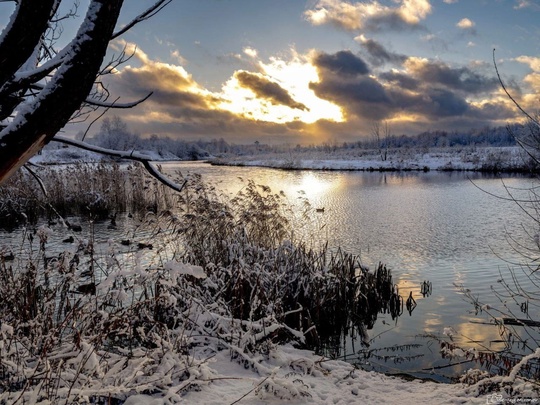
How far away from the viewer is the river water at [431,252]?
213 inches

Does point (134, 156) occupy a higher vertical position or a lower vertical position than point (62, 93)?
lower

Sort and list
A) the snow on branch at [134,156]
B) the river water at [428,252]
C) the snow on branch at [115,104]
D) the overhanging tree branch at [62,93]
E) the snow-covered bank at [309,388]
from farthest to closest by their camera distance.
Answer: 1. the river water at [428,252]
2. the snow-covered bank at [309,388]
3. the snow on branch at [115,104]
4. the snow on branch at [134,156]
5. the overhanging tree branch at [62,93]

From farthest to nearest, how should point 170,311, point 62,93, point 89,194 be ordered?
point 89,194, point 170,311, point 62,93

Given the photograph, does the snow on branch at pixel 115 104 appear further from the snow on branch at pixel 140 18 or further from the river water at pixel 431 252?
the river water at pixel 431 252

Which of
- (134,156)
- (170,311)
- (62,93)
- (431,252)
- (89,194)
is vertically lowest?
(431,252)

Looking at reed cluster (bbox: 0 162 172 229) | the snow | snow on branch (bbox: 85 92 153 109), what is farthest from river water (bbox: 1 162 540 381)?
snow on branch (bbox: 85 92 153 109)

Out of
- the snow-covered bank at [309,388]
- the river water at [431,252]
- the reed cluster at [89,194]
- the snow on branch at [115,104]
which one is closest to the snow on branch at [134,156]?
the snow on branch at [115,104]

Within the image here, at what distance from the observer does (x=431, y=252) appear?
10.3 meters

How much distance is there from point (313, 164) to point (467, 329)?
46.0 metres

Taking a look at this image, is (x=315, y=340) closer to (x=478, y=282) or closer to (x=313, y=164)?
(x=478, y=282)

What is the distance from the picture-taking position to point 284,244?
6.02 m

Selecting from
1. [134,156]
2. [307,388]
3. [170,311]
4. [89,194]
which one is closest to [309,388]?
[307,388]

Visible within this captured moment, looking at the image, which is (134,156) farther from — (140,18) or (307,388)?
(307,388)

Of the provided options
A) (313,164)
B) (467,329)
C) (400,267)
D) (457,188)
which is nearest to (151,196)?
(400,267)
